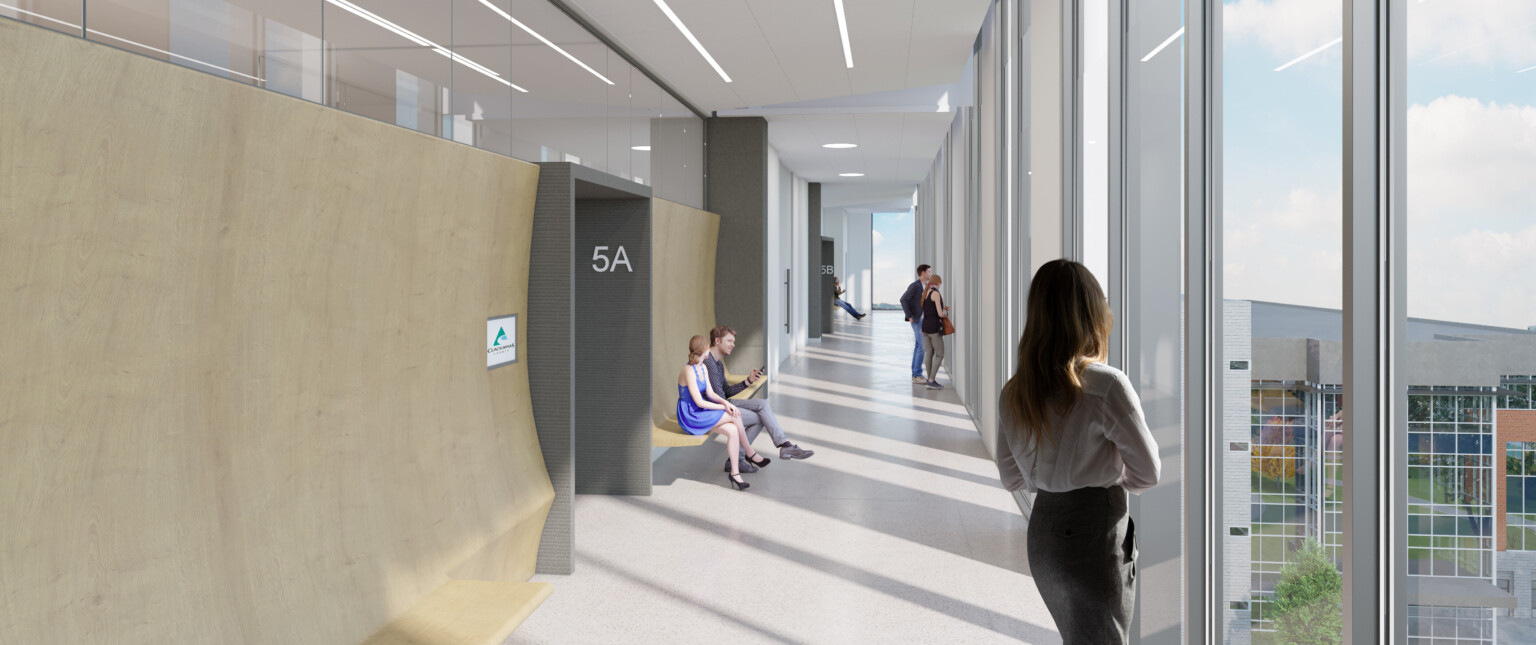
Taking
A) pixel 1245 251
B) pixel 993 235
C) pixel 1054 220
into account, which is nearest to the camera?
pixel 1245 251

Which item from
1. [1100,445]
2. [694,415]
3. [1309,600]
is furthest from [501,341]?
[1309,600]

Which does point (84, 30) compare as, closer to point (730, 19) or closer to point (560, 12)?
point (560, 12)

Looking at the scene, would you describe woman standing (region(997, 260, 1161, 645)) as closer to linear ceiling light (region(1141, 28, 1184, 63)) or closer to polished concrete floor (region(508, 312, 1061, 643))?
linear ceiling light (region(1141, 28, 1184, 63))

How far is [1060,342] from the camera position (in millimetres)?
2256

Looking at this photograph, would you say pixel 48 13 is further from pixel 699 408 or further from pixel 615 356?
pixel 699 408

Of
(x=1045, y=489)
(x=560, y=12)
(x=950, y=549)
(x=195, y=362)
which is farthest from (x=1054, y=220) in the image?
(x=195, y=362)

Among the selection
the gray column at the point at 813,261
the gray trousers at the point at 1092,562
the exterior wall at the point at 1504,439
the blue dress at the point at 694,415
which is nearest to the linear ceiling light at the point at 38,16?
the gray trousers at the point at 1092,562

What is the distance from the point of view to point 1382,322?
5.94 feet

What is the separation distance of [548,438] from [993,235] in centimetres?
404

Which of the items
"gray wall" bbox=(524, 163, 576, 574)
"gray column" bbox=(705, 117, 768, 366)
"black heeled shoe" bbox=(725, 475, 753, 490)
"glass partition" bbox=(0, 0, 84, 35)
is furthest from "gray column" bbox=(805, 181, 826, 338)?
"glass partition" bbox=(0, 0, 84, 35)

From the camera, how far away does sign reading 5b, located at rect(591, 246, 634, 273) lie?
6.50 meters

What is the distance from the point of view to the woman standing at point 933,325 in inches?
483

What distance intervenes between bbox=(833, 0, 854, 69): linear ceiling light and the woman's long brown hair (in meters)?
4.05

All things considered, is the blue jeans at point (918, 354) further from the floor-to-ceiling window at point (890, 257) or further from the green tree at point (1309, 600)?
the floor-to-ceiling window at point (890, 257)
